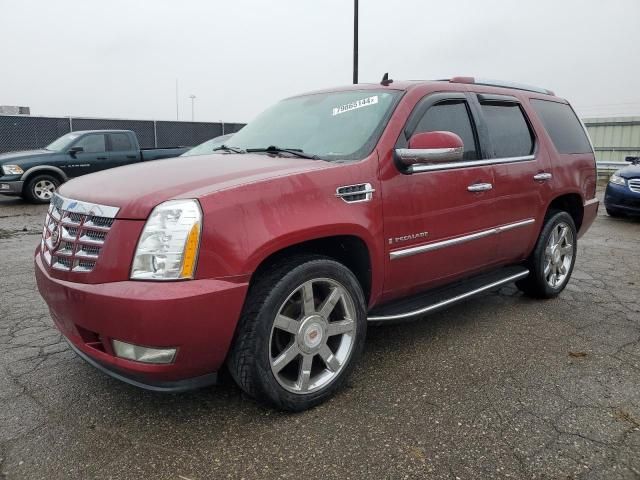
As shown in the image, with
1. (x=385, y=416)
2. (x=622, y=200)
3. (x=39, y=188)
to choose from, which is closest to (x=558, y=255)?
(x=385, y=416)

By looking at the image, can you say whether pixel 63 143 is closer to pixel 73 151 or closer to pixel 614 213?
pixel 73 151

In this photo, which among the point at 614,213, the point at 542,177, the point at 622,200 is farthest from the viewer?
the point at 614,213

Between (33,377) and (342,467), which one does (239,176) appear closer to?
(342,467)

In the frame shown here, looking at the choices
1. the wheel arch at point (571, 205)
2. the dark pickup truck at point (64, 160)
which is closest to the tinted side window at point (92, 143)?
the dark pickup truck at point (64, 160)

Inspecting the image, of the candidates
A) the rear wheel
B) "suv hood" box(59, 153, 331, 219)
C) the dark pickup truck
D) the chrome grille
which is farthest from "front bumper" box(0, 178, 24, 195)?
the chrome grille

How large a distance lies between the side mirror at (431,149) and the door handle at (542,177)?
1.42 metres

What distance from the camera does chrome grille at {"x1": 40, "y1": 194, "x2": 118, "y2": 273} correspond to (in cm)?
225

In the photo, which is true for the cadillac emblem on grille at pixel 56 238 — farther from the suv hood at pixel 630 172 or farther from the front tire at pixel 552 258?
the suv hood at pixel 630 172

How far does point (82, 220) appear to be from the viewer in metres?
2.35

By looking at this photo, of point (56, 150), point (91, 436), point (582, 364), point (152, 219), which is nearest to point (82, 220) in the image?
point (152, 219)

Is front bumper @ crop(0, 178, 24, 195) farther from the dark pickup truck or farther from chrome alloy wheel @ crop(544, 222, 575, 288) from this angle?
chrome alloy wheel @ crop(544, 222, 575, 288)

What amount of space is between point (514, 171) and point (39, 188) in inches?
408

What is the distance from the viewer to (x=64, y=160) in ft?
36.6

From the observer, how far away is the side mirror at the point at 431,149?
2.85 meters
